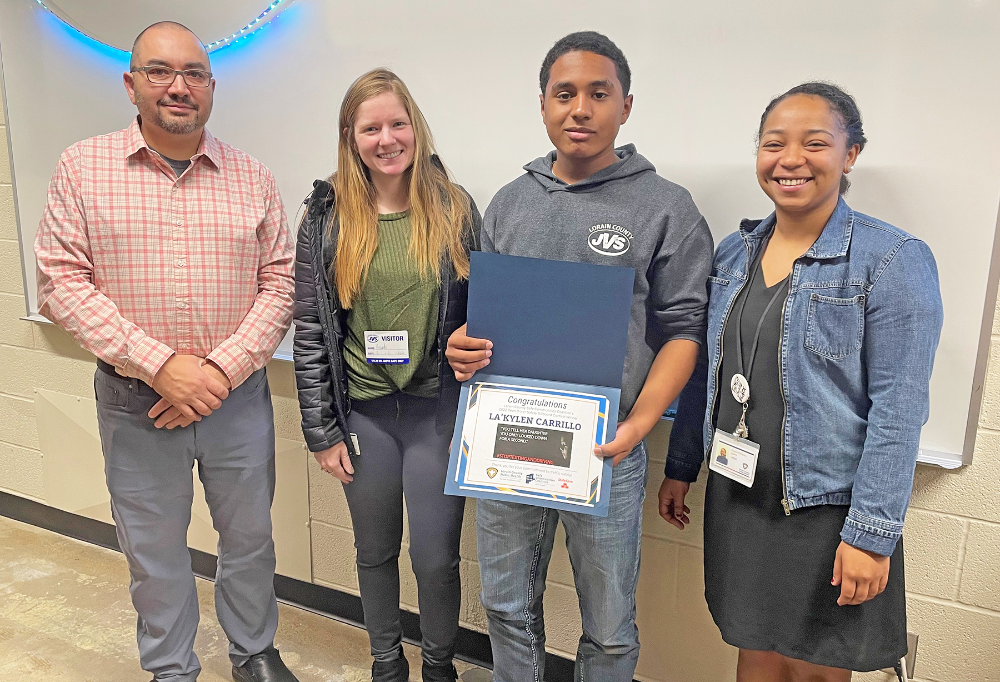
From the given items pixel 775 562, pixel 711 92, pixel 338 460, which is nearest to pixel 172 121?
pixel 338 460

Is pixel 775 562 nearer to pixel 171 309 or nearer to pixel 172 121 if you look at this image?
pixel 171 309

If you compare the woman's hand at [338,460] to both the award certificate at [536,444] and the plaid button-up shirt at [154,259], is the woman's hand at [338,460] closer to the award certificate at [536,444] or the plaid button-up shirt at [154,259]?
the plaid button-up shirt at [154,259]

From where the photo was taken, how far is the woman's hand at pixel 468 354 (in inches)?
60.9

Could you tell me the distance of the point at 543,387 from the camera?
1.53 meters

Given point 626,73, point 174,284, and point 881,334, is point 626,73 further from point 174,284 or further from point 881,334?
point 174,284

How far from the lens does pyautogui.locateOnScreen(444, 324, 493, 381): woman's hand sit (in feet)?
5.08

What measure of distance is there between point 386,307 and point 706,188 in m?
0.84

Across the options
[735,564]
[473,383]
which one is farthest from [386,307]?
[735,564]

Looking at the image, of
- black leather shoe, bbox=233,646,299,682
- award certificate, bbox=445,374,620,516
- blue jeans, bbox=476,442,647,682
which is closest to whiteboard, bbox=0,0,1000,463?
award certificate, bbox=445,374,620,516

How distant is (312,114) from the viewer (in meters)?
2.25

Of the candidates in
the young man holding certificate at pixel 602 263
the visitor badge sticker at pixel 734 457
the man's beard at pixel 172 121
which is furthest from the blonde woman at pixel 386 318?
the visitor badge sticker at pixel 734 457

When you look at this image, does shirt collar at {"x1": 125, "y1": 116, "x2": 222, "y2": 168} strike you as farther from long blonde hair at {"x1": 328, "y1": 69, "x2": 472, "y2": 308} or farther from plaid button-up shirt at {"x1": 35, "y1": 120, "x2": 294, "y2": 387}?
long blonde hair at {"x1": 328, "y1": 69, "x2": 472, "y2": 308}

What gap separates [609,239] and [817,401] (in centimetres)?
52

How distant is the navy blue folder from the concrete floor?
1.22 meters
